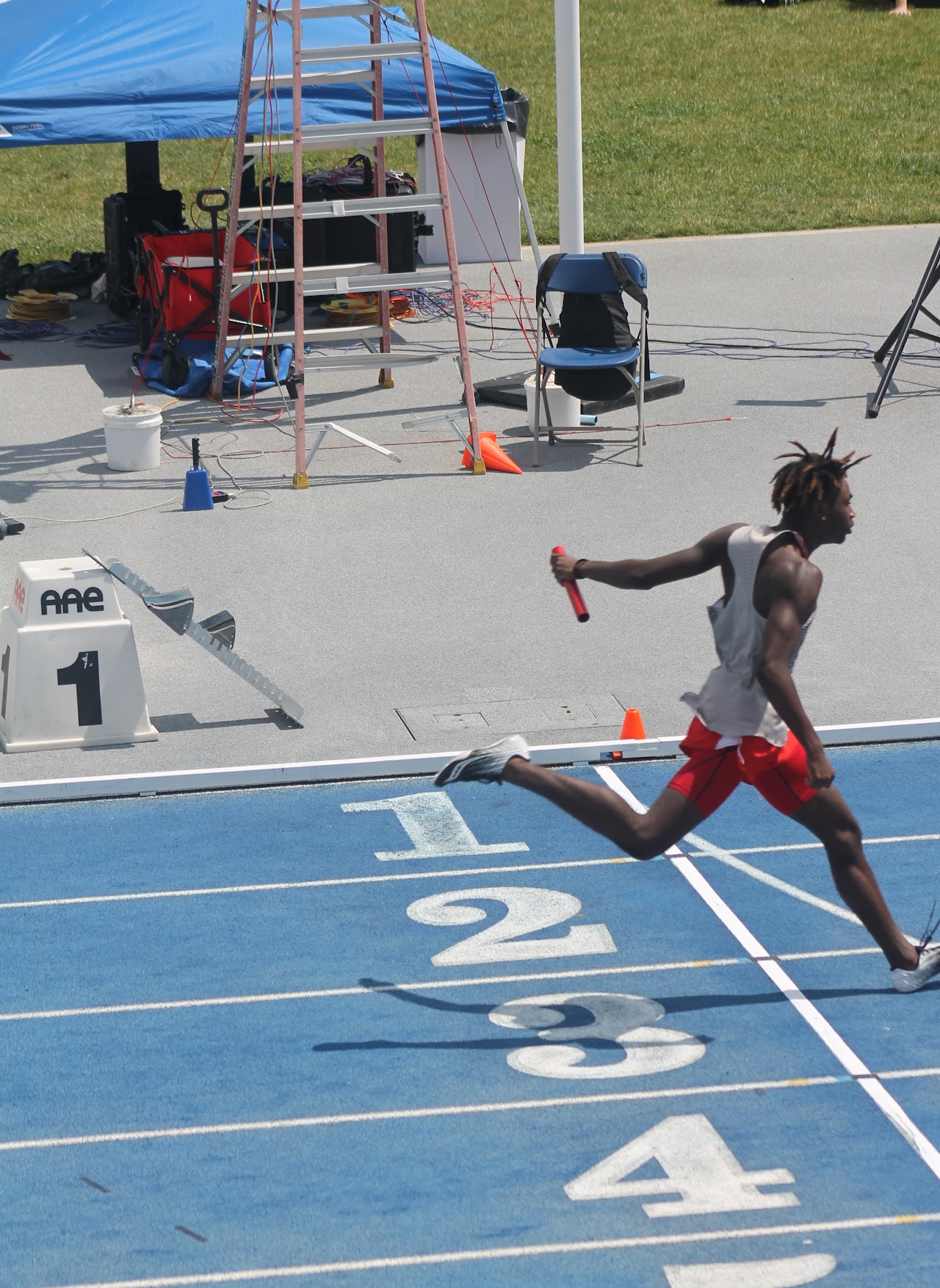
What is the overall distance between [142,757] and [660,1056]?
131 inches

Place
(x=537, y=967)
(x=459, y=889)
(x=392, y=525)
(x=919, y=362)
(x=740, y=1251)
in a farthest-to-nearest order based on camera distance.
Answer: (x=919, y=362) < (x=392, y=525) < (x=459, y=889) < (x=537, y=967) < (x=740, y=1251)

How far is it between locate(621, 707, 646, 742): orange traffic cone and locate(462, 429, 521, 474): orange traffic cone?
473 centimetres

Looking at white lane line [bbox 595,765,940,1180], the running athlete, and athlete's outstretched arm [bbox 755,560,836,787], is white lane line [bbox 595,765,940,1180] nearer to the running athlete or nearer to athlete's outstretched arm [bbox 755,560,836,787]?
the running athlete

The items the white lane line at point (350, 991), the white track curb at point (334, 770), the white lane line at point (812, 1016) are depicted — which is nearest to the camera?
the white lane line at point (812, 1016)

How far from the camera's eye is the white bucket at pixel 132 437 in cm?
1245

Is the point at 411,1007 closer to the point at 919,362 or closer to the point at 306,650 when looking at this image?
the point at 306,650

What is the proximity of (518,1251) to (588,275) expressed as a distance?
9.23 meters

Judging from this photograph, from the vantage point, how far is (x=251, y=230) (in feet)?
→ 55.9

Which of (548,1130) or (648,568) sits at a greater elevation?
(648,568)

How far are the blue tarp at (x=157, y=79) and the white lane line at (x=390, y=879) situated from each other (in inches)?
382

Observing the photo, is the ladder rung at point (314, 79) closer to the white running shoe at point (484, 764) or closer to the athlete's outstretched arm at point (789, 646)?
the white running shoe at point (484, 764)

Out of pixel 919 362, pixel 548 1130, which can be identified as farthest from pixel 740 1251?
pixel 919 362

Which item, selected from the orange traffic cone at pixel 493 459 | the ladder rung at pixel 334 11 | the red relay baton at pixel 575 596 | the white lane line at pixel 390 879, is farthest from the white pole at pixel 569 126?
the red relay baton at pixel 575 596

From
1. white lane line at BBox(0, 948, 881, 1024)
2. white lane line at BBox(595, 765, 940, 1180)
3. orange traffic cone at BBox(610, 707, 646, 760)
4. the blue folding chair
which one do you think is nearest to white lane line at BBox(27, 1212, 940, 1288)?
white lane line at BBox(595, 765, 940, 1180)
